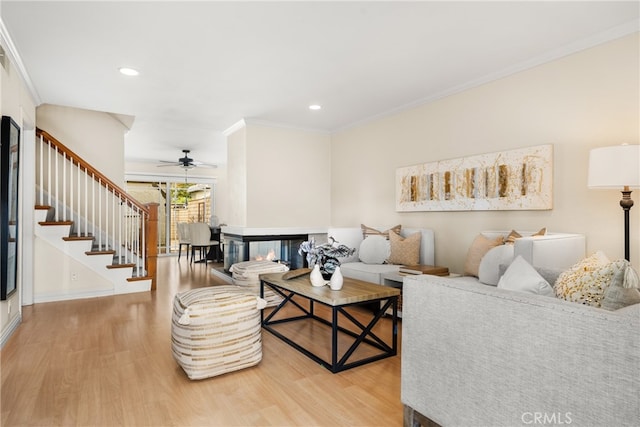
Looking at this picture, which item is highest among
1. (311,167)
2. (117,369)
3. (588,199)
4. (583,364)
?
(311,167)

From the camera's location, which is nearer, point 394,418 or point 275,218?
point 394,418

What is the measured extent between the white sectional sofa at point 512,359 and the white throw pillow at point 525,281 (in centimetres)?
23

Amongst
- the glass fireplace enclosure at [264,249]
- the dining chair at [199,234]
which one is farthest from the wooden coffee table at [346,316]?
the dining chair at [199,234]

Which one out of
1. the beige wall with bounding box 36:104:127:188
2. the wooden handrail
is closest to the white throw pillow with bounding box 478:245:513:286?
the wooden handrail

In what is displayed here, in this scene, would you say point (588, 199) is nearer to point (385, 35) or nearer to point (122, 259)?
point (385, 35)

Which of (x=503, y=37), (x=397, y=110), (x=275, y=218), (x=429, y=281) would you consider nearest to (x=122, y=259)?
(x=275, y=218)

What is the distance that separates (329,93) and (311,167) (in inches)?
74.3

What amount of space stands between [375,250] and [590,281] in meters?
2.95

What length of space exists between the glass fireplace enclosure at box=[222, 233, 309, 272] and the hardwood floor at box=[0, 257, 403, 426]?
7.12 ft

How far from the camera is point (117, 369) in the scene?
2.54 meters

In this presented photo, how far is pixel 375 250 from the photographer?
439 centimetres

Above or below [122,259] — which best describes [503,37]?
above

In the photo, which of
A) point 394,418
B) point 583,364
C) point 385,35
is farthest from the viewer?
point 385,35

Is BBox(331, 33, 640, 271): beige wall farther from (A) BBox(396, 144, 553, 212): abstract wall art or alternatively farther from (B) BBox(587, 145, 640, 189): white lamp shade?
(B) BBox(587, 145, 640, 189): white lamp shade
